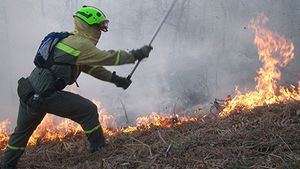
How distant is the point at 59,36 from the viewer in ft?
15.2

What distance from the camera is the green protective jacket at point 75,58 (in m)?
4.53

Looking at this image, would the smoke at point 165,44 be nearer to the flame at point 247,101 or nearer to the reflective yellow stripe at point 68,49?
the flame at point 247,101

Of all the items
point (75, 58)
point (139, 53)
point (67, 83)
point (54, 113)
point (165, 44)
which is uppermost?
point (165, 44)

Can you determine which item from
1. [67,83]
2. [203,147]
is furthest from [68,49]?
[203,147]

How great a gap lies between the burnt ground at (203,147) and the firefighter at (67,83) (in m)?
0.29

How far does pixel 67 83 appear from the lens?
4.68 meters

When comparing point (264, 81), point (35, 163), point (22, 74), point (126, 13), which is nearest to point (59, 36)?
point (35, 163)

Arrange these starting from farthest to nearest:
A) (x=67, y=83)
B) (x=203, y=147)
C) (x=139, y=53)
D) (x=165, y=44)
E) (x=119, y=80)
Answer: (x=165, y=44)
(x=119, y=80)
(x=139, y=53)
(x=67, y=83)
(x=203, y=147)

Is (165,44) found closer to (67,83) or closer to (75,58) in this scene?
(67,83)

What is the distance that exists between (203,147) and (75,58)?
67.2 inches

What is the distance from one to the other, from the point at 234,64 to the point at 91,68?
32.9ft

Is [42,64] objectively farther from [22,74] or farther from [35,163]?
[22,74]

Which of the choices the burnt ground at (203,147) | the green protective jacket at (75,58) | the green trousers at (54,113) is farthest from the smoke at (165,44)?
the green protective jacket at (75,58)

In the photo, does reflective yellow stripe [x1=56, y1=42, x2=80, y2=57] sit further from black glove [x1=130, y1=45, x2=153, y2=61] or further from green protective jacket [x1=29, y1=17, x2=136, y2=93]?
black glove [x1=130, y1=45, x2=153, y2=61]
